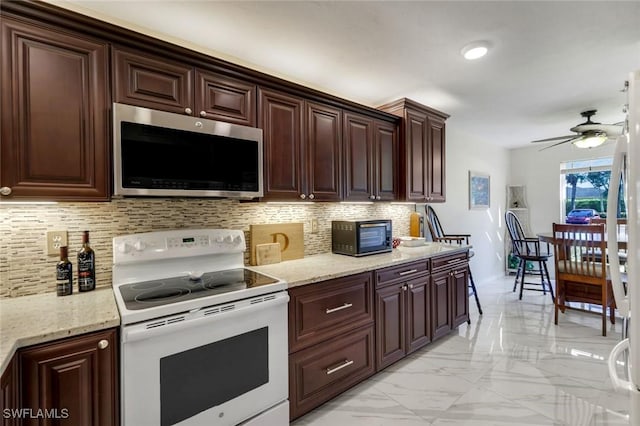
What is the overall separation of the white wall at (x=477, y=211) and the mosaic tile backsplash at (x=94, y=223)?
9.82ft

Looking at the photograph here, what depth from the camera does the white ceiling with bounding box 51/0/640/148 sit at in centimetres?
171

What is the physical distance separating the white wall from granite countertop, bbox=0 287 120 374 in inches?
150

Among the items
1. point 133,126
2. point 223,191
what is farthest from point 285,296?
point 133,126

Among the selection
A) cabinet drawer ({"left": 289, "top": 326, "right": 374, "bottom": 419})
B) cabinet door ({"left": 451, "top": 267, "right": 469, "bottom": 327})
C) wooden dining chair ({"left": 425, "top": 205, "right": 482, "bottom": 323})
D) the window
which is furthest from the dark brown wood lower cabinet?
the window

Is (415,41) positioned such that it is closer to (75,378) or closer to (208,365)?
(208,365)

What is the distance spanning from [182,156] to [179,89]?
402 mm

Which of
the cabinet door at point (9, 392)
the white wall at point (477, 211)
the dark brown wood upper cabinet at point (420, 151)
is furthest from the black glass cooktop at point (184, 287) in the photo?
the white wall at point (477, 211)

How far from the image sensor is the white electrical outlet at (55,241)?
5.07ft

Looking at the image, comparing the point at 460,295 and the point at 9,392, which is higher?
the point at 9,392

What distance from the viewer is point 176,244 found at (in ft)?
5.94

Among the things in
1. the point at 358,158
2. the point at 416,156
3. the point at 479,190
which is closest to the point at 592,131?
the point at 479,190

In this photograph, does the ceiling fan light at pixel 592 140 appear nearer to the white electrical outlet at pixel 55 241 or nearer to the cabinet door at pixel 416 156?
the cabinet door at pixel 416 156

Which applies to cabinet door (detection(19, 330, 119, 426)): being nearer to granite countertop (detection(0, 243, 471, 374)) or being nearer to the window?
granite countertop (detection(0, 243, 471, 374))

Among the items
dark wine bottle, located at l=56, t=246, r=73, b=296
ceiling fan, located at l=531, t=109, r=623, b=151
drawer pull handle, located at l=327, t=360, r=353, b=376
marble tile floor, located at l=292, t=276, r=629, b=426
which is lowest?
marble tile floor, located at l=292, t=276, r=629, b=426
